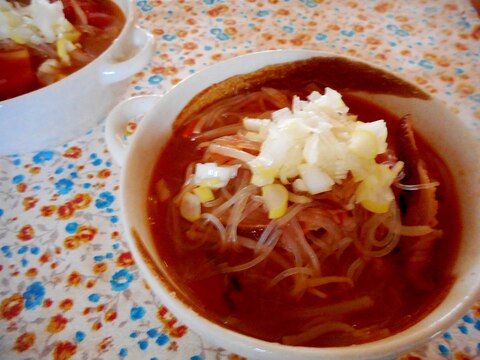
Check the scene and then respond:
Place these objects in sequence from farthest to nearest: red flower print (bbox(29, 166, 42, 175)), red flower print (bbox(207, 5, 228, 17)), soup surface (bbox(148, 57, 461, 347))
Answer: red flower print (bbox(207, 5, 228, 17))
red flower print (bbox(29, 166, 42, 175))
soup surface (bbox(148, 57, 461, 347))

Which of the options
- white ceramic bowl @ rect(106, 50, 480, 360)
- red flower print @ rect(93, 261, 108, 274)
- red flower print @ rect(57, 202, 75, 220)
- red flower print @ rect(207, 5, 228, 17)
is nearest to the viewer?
white ceramic bowl @ rect(106, 50, 480, 360)

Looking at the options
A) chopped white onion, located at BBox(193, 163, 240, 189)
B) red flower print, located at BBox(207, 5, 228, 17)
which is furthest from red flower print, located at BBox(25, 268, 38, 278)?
red flower print, located at BBox(207, 5, 228, 17)

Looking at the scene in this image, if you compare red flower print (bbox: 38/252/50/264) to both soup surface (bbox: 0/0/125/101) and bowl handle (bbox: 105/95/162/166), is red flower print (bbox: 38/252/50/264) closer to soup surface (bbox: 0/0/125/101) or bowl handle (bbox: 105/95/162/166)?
bowl handle (bbox: 105/95/162/166)

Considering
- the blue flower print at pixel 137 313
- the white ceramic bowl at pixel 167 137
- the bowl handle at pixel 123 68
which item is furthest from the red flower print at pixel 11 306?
the bowl handle at pixel 123 68

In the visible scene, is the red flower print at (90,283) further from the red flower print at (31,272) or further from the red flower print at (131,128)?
the red flower print at (131,128)

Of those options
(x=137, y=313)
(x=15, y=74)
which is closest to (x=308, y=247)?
(x=137, y=313)

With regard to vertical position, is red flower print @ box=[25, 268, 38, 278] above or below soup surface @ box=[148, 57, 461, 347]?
below
